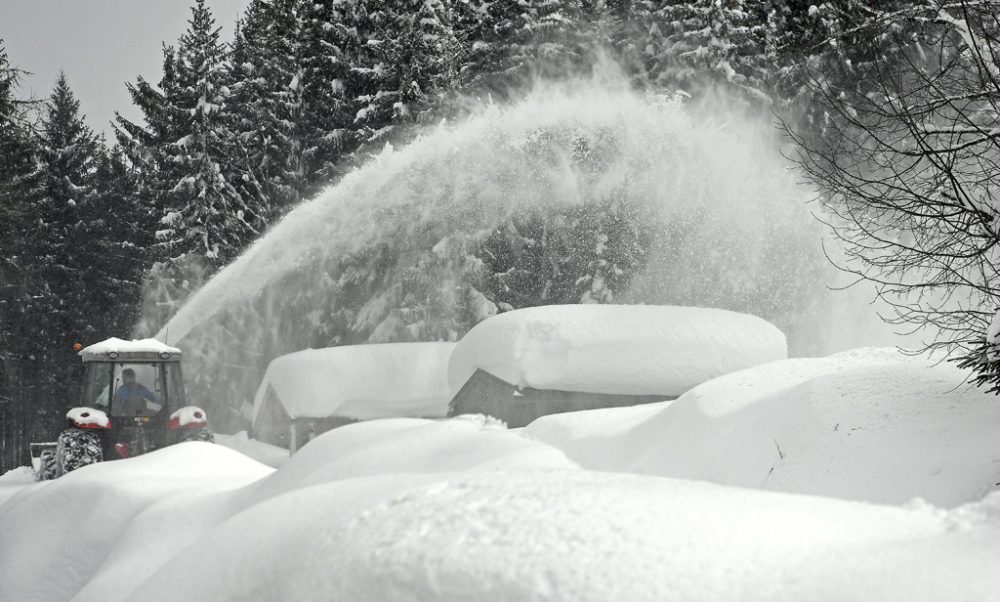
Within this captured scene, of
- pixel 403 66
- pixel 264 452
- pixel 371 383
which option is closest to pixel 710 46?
pixel 403 66

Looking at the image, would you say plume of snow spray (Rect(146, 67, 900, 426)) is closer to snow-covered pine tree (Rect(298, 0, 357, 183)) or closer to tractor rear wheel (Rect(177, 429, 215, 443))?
snow-covered pine tree (Rect(298, 0, 357, 183))

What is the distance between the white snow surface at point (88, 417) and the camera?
37.6ft

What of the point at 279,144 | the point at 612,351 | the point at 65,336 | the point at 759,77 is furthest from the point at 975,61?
the point at 65,336

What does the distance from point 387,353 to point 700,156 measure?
733cm

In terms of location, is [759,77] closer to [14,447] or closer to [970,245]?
[970,245]

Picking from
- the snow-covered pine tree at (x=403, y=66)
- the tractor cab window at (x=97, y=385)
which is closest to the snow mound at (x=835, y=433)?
the tractor cab window at (x=97, y=385)

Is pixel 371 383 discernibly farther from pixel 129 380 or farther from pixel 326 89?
pixel 326 89

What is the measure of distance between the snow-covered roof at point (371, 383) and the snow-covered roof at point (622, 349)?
486 cm

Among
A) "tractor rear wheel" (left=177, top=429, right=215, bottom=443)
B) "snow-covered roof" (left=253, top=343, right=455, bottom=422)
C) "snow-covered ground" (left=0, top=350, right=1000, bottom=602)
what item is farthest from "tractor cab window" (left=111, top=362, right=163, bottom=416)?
"snow-covered ground" (left=0, top=350, right=1000, bottom=602)

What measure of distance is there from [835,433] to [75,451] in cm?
857

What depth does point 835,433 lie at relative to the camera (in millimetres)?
5887

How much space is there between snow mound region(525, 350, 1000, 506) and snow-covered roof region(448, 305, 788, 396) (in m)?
3.88

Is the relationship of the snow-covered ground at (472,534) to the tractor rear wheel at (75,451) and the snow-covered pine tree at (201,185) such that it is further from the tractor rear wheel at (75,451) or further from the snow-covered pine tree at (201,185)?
the snow-covered pine tree at (201,185)

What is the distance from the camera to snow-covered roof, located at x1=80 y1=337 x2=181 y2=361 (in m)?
12.6
